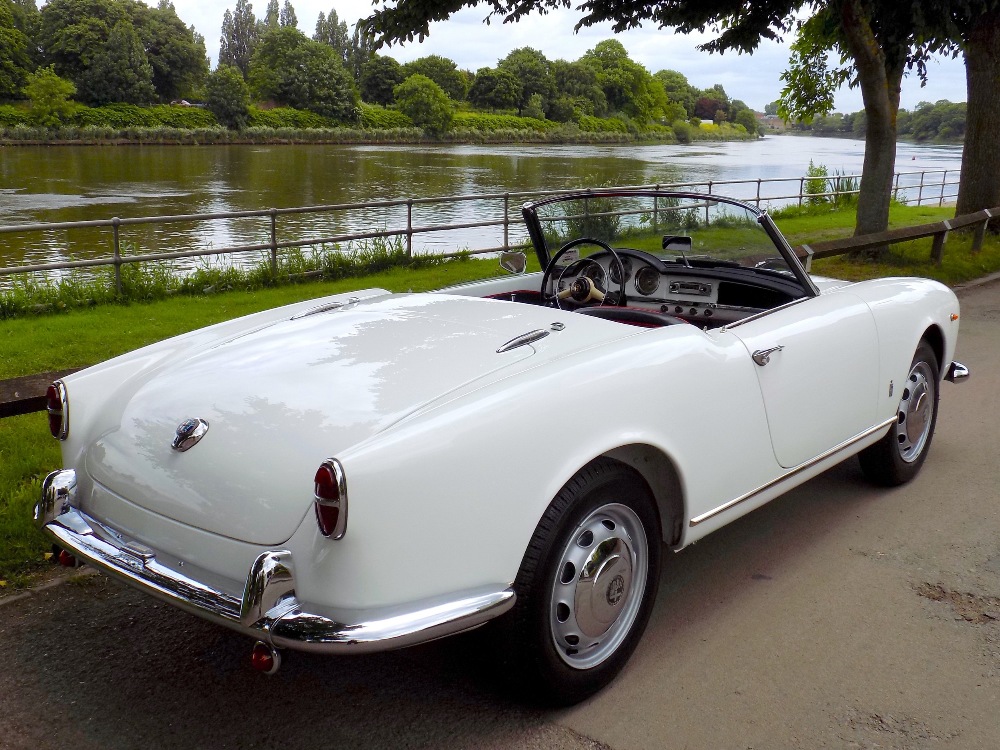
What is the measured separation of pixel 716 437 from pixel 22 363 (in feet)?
18.5

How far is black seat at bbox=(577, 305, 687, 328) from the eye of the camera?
322 centimetres

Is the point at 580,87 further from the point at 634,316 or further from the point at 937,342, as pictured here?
the point at 634,316

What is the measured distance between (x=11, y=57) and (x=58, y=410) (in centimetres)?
9387

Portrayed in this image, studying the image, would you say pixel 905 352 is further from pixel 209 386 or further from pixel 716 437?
pixel 209 386

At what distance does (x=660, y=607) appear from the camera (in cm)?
320

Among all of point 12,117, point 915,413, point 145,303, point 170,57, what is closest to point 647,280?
point 915,413

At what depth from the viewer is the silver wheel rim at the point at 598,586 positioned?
8.25 feet

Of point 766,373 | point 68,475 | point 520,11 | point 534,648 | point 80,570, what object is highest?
point 520,11

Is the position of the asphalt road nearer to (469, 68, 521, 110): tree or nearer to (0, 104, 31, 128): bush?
(0, 104, 31, 128): bush

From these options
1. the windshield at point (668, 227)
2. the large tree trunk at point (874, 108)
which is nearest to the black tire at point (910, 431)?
the windshield at point (668, 227)

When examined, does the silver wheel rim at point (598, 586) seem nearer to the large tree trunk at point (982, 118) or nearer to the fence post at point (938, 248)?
the fence post at point (938, 248)

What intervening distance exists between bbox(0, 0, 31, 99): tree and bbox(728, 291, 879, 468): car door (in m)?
87.3

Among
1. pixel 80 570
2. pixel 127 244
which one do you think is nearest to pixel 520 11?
pixel 127 244

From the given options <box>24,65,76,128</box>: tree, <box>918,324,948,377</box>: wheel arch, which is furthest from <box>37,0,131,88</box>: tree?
<box>918,324,948,377</box>: wheel arch
